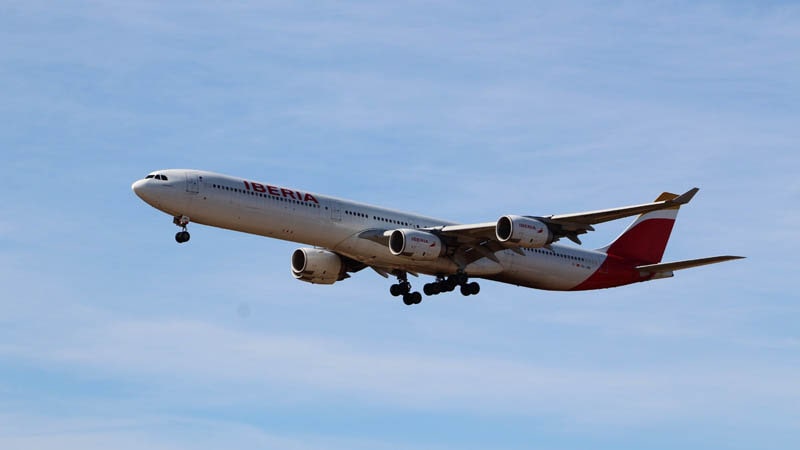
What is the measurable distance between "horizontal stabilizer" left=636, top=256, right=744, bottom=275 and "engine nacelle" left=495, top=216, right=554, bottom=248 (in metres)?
8.61

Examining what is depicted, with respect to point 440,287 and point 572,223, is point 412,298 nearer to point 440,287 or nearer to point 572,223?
point 440,287

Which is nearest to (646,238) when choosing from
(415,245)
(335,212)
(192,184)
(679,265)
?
(679,265)

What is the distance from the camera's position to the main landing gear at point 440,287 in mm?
64688

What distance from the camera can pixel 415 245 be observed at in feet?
201

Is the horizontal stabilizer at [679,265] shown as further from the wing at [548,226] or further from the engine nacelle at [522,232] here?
the engine nacelle at [522,232]

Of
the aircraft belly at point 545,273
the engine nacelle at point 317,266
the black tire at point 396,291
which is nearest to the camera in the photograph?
the engine nacelle at point 317,266

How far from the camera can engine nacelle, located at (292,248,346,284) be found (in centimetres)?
6650

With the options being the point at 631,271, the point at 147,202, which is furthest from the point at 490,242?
the point at 147,202

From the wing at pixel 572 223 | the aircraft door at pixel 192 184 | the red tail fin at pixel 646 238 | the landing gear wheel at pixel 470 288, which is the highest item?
the red tail fin at pixel 646 238

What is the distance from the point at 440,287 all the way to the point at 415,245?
14.9 feet

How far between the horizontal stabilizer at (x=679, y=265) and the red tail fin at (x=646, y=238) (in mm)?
1647

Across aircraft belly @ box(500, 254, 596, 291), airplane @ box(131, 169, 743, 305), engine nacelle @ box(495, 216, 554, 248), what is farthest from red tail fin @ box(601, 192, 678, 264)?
engine nacelle @ box(495, 216, 554, 248)

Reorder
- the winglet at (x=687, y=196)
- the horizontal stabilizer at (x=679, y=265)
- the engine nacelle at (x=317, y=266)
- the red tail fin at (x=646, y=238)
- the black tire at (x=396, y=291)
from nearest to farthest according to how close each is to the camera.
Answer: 1. the winglet at (x=687, y=196)
2. the horizontal stabilizer at (x=679, y=265)
3. the engine nacelle at (x=317, y=266)
4. the black tire at (x=396, y=291)
5. the red tail fin at (x=646, y=238)

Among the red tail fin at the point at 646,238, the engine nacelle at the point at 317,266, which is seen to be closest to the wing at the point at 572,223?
the engine nacelle at the point at 317,266
